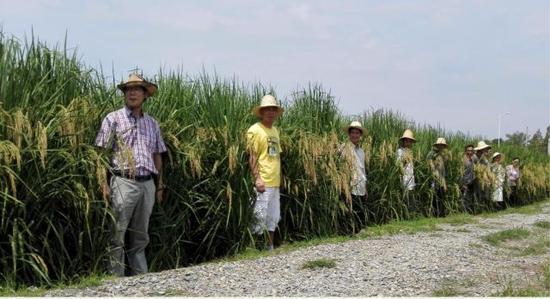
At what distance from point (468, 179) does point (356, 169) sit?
5160mm

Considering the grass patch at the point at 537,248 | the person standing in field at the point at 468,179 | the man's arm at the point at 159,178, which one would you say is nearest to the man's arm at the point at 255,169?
the man's arm at the point at 159,178

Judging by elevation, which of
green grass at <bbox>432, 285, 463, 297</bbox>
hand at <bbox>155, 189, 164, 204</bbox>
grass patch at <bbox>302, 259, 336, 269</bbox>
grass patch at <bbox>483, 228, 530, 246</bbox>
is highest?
hand at <bbox>155, 189, 164, 204</bbox>

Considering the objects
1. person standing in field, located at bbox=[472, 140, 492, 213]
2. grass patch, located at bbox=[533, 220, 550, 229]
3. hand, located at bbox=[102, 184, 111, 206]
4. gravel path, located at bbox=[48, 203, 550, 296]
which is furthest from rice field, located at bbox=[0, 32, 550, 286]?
person standing in field, located at bbox=[472, 140, 492, 213]

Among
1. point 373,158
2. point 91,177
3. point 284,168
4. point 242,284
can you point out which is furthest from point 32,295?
point 373,158

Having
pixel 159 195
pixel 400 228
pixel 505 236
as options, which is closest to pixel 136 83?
pixel 159 195

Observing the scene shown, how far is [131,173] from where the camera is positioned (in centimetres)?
479

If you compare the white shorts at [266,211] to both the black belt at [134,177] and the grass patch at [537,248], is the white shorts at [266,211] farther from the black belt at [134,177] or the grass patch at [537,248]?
the grass patch at [537,248]

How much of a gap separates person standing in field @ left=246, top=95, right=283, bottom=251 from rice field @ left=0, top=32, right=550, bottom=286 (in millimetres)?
109

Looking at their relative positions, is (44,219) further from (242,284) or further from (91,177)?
(242,284)

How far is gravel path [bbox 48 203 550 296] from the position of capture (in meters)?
4.18

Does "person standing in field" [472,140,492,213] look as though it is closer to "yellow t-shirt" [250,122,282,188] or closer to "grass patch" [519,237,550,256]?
"grass patch" [519,237,550,256]

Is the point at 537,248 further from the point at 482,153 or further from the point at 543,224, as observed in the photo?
the point at 482,153

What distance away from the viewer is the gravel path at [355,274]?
4184mm

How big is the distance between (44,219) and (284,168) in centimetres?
322
